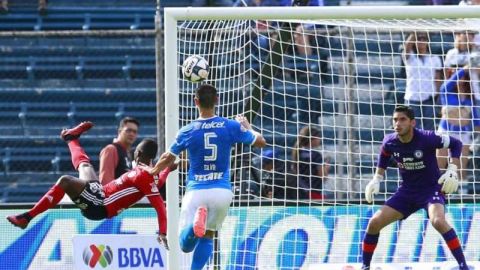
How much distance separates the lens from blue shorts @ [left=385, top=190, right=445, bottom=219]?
1219 cm

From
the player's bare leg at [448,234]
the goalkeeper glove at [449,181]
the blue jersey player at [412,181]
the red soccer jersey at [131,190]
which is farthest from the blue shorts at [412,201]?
the red soccer jersey at [131,190]

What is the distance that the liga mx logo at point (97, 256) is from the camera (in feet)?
42.4

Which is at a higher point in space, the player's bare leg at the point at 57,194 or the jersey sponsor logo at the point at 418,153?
the jersey sponsor logo at the point at 418,153

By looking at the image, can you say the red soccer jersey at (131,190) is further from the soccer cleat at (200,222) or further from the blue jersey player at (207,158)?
the soccer cleat at (200,222)

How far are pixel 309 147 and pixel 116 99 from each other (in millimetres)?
3265

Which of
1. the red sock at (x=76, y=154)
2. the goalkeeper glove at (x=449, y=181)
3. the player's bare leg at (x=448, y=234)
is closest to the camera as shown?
the goalkeeper glove at (x=449, y=181)

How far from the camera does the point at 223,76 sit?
1323cm

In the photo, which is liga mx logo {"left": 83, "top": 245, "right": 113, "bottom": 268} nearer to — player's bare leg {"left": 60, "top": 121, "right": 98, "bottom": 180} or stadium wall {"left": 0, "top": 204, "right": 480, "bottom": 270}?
stadium wall {"left": 0, "top": 204, "right": 480, "bottom": 270}

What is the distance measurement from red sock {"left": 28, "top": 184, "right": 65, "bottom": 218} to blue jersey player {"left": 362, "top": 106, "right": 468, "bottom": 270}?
301 cm

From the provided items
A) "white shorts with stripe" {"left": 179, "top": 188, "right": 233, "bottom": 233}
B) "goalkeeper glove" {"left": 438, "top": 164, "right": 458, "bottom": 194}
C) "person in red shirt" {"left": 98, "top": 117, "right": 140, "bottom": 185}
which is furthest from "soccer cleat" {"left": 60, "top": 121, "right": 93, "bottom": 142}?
"goalkeeper glove" {"left": 438, "top": 164, "right": 458, "bottom": 194}

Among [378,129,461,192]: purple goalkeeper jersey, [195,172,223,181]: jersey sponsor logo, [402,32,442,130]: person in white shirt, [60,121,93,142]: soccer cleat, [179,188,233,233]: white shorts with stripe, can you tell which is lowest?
[179,188,233,233]: white shorts with stripe

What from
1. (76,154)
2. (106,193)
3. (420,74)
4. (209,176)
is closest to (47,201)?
(106,193)

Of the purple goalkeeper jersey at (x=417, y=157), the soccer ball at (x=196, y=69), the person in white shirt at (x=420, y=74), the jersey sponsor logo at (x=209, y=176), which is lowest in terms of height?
the jersey sponsor logo at (x=209, y=176)

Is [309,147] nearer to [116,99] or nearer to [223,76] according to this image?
[223,76]
